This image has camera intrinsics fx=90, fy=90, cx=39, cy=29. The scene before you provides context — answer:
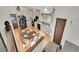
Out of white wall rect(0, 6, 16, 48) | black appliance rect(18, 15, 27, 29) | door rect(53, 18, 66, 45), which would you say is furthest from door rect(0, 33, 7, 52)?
door rect(53, 18, 66, 45)

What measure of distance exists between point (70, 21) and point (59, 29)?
14 cm

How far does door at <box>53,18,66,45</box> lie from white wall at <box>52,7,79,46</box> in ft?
0.10

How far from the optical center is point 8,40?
2.87 feet

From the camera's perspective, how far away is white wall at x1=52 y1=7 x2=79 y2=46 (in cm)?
83

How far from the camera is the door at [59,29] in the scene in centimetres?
91

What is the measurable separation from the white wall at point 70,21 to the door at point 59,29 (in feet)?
0.10

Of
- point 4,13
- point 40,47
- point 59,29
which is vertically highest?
point 4,13

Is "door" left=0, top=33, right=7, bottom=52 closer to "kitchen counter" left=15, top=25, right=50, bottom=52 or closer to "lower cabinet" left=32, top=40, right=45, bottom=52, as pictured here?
"kitchen counter" left=15, top=25, right=50, bottom=52

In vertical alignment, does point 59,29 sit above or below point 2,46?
above

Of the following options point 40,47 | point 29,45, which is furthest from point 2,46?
point 40,47

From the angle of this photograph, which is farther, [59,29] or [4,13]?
[59,29]

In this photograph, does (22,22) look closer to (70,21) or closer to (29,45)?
(29,45)

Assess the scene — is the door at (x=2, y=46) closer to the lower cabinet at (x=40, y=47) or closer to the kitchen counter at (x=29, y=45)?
the kitchen counter at (x=29, y=45)

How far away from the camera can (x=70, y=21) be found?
86cm
